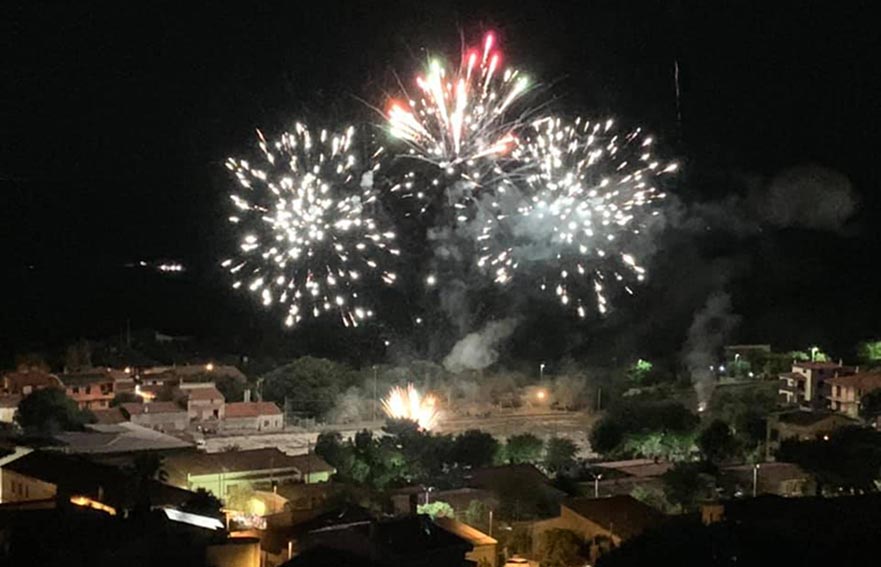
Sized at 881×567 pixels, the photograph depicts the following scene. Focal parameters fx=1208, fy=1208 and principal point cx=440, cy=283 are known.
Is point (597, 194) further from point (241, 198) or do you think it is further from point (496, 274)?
point (496, 274)

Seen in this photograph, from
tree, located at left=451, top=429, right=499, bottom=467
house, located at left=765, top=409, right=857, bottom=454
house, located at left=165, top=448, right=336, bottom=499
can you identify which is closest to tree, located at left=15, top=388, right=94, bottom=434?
house, located at left=165, top=448, right=336, bottom=499

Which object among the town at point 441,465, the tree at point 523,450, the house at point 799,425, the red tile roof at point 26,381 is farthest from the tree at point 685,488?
the red tile roof at point 26,381

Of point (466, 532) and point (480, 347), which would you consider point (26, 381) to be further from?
point (466, 532)

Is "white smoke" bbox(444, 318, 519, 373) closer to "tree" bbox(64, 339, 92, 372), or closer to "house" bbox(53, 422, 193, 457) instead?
"tree" bbox(64, 339, 92, 372)

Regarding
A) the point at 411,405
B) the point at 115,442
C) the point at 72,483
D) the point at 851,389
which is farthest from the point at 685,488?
the point at 851,389

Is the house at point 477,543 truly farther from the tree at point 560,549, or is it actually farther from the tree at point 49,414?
the tree at point 49,414

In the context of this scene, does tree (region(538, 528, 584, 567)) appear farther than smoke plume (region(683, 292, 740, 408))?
No

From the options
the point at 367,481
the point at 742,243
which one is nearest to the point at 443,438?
the point at 367,481
